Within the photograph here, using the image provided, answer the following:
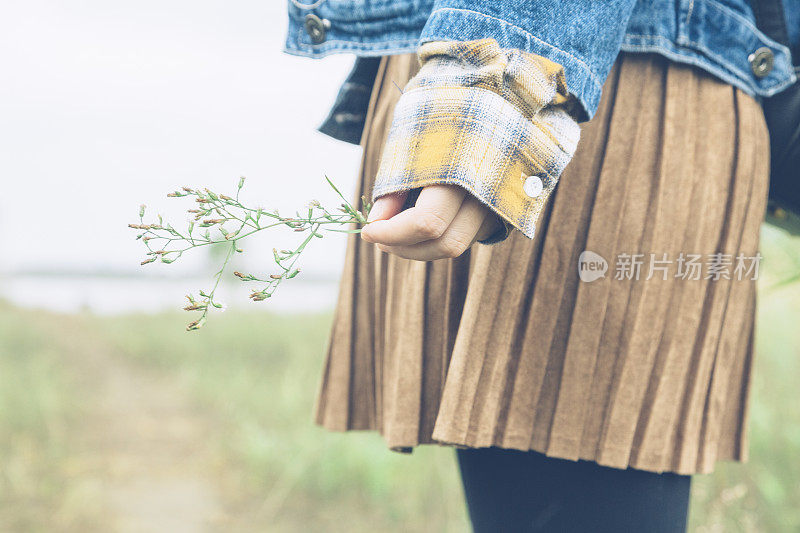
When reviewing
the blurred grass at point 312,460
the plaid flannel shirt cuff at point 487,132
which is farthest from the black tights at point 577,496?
the blurred grass at point 312,460

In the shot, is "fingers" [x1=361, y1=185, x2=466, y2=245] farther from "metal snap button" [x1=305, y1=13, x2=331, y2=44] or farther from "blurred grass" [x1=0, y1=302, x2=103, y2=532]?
"blurred grass" [x1=0, y1=302, x2=103, y2=532]

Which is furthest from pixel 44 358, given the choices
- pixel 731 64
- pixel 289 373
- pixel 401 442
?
pixel 731 64

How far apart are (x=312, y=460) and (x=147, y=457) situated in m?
0.86

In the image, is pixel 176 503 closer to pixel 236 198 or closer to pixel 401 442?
pixel 401 442

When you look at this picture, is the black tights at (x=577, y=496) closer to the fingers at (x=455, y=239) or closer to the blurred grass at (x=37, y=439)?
the fingers at (x=455, y=239)

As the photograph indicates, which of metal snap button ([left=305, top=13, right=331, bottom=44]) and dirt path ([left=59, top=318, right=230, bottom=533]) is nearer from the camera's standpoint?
metal snap button ([left=305, top=13, right=331, bottom=44])

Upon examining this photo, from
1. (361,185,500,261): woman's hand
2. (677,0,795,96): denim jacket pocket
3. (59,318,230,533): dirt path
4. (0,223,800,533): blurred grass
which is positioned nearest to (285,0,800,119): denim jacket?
A: (677,0,795,96): denim jacket pocket

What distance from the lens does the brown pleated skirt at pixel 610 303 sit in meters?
0.70

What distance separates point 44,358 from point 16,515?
192 centimetres

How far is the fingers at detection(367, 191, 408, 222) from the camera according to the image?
0.58 meters

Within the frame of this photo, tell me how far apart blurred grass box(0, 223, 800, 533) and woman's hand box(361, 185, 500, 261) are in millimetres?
833

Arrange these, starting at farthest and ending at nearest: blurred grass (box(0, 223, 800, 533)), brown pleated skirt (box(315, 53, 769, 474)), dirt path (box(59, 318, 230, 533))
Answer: dirt path (box(59, 318, 230, 533)), blurred grass (box(0, 223, 800, 533)), brown pleated skirt (box(315, 53, 769, 474))

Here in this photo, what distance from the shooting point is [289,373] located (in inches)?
143

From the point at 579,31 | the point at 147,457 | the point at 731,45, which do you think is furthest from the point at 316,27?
the point at 147,457
